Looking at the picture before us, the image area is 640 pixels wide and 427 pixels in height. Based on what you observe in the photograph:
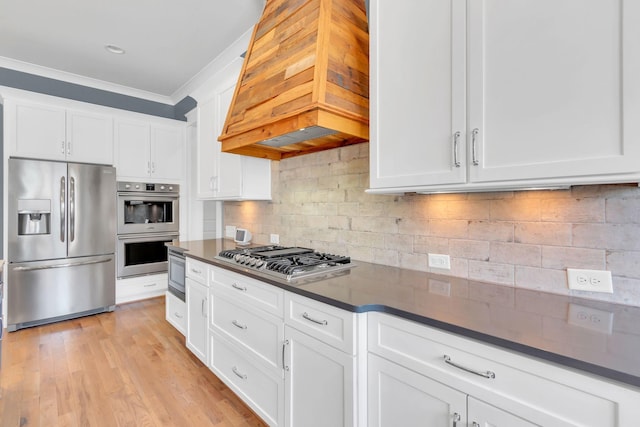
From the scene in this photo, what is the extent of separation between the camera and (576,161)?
1.00 metres

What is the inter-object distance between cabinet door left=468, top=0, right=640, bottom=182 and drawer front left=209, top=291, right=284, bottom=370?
4.02 ft

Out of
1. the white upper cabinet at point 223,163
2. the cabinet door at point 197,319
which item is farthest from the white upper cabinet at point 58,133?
the cabinet door at point 197,319

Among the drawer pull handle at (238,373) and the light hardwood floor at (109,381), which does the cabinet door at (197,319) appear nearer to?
the light hardwood floor at (109,381)

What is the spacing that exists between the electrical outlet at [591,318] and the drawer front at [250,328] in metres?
1.20

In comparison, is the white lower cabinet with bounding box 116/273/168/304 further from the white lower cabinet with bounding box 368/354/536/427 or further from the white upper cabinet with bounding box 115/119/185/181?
the white lower cabinet with bounding box 368/354/536/427

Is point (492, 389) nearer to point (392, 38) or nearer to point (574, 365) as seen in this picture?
point (574, 365)

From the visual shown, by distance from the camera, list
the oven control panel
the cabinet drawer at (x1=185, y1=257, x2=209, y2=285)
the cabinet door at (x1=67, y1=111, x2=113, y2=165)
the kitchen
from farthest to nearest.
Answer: the oven control panel
the cabinet door at (x1=67, y1=111, x2=113, y2=165)
the cabinet drawer at (x1=185, y1=257, x2=209, y2=285)
the kitchen

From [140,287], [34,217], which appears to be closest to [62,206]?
[34,217]

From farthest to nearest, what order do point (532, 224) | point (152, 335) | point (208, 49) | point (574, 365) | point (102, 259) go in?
1. point (102, 259)
2. point (208, 49)
3. point (152, 335)
4. point (532, 224)
5. point (574, 365)

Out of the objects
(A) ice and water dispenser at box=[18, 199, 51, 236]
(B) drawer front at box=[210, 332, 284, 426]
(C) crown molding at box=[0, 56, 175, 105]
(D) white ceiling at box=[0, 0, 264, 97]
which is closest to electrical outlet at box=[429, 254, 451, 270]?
(B) drawer front at box=[210, 332, 284, 426]

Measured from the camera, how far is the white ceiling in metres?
2.61

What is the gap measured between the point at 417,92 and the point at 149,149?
3.81 meters

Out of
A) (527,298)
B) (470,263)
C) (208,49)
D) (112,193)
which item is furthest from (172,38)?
(527,298)

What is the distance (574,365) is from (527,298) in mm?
541
